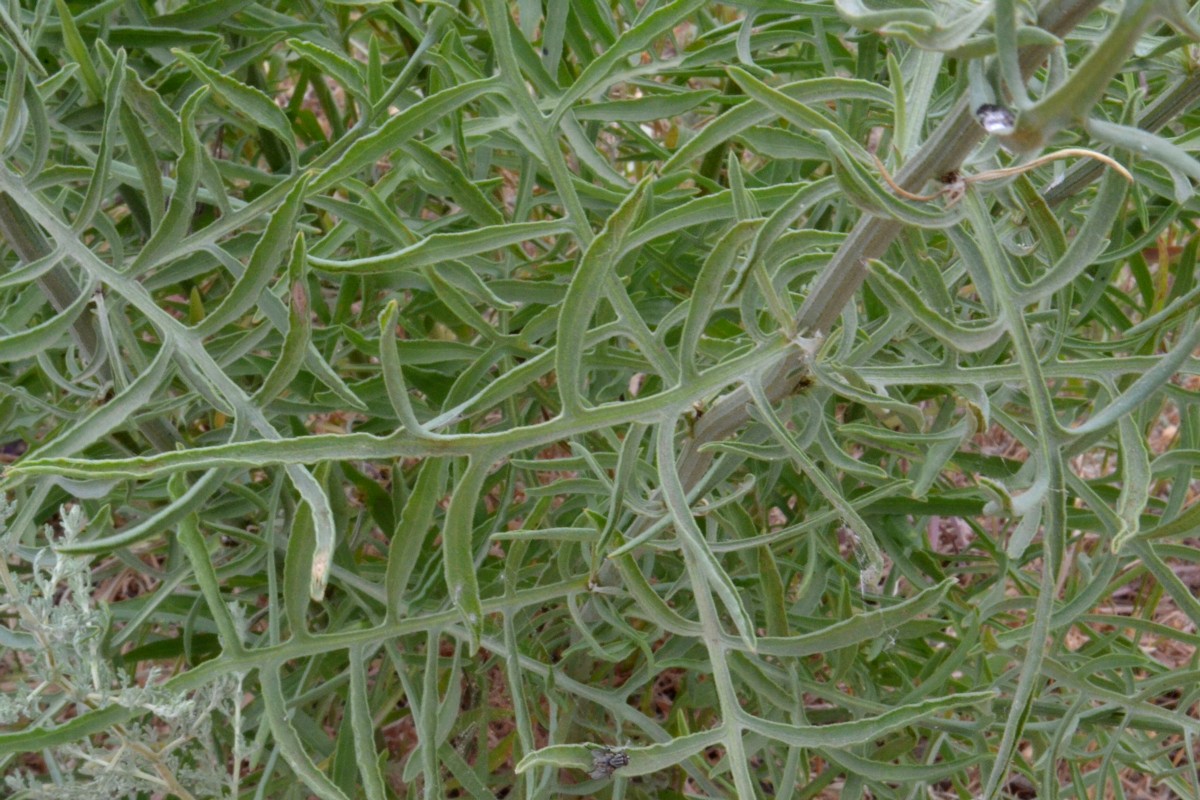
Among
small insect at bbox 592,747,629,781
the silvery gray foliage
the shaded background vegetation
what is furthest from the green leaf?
small insect at bbox 592,747,629,781

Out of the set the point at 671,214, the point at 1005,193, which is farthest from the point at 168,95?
the point at 1005,193

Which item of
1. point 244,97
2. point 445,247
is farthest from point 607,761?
point 244,97

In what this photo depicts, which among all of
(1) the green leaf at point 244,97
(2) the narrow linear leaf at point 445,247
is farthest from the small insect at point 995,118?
(1) the green leaf at point 244,97

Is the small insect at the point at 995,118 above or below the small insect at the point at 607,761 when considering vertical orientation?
above

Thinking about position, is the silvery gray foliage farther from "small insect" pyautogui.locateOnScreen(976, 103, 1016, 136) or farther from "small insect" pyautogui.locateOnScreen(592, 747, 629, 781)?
"small insect" pyautogui.locateOnScreen(976, 103, 1016, 136)

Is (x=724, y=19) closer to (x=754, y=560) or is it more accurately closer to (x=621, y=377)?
(x=621, y=377)

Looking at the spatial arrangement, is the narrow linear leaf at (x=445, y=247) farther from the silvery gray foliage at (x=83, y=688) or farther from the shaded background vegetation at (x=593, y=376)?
the silvery gray foliage at (x=83, y=688)

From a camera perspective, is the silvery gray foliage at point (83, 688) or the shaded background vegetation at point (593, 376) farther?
the silvery gray foliage at point (83, 688)
